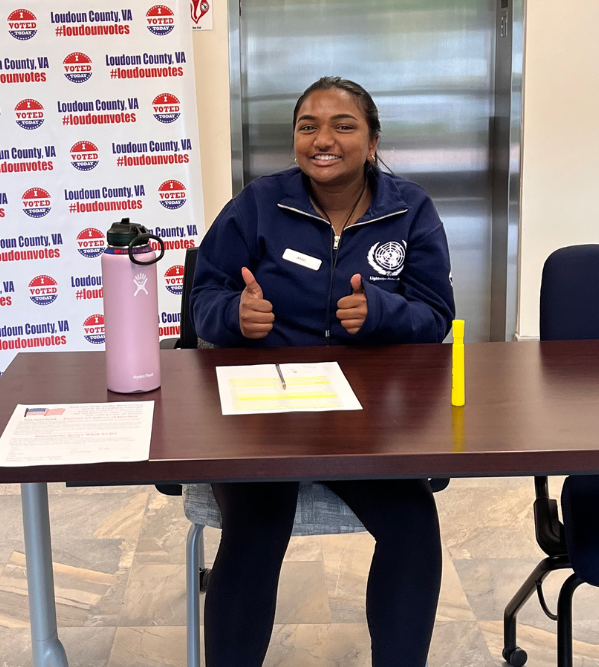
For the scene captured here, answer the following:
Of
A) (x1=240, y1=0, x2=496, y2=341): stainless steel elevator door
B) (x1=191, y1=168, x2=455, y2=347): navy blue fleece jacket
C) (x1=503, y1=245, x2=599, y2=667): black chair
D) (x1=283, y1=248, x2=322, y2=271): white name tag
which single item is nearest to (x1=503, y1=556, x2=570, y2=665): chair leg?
(x1=503, y1=245, x2=599, y2=667): black chair

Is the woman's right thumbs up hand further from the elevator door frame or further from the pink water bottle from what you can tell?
the elevator door frame

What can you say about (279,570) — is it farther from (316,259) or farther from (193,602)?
(316,259)

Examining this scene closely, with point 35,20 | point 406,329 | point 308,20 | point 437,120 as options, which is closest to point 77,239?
point 35,20

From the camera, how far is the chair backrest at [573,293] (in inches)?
68.1

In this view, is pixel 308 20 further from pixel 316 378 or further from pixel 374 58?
pixel 316 378

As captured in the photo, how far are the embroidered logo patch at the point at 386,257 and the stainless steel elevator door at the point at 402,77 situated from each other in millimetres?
2389

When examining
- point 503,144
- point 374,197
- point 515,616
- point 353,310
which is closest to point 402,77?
point 503,144

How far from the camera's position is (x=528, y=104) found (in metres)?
3.94

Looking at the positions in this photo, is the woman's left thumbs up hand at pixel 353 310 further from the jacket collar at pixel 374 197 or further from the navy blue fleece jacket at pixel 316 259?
the jacket collar at pixel 374 197

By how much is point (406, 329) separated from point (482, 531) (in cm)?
98

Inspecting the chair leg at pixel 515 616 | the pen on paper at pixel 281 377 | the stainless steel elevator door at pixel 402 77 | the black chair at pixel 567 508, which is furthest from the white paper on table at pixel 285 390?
the stainless steel elevator door at pixel 402 77

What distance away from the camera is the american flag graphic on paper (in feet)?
3.85

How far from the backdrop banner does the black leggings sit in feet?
8.04

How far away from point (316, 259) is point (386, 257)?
153mm
